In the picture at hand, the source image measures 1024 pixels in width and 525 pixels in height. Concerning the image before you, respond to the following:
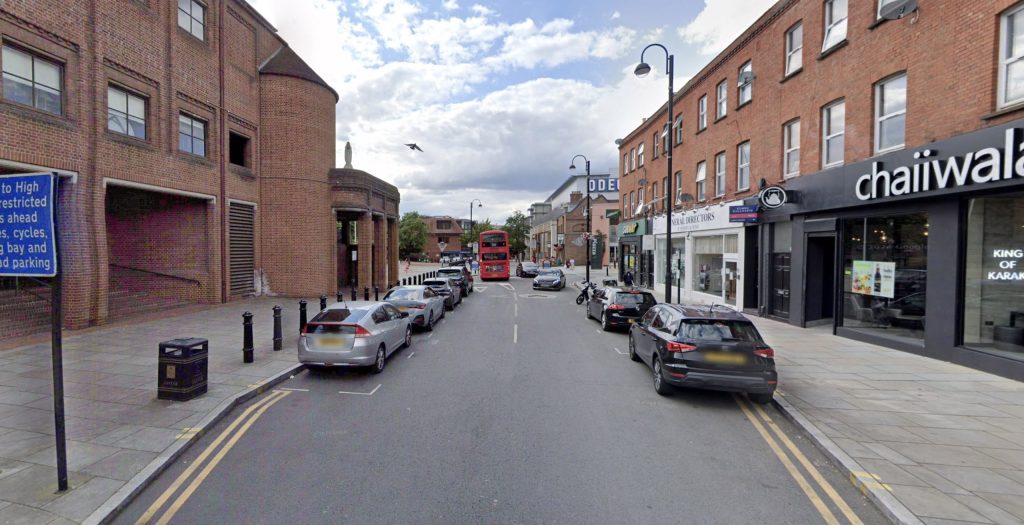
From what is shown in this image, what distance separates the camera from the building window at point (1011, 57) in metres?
8.09

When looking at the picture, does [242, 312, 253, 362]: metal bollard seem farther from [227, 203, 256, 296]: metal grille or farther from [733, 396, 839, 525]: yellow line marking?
[227, 203, 256, 296]: metal grille

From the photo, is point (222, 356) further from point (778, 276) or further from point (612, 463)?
point (778, 276)

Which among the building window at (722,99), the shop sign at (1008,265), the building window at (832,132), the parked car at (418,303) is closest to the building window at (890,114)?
the building window at (832,132)

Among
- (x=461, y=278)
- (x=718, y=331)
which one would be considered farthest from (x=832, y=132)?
(x=461, y=278)

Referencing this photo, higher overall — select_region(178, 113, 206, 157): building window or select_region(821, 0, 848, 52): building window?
select_region(821, 0, 848, 52): building window

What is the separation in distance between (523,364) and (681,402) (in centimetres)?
334

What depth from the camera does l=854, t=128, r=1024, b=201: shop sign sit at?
7754 millimetres

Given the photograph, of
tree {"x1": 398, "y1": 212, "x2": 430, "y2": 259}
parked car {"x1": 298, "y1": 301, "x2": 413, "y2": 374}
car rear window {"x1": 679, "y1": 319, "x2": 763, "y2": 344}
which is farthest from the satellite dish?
tree {"x1": 398, "y1": 212, "x2": 430, "y2": 259}

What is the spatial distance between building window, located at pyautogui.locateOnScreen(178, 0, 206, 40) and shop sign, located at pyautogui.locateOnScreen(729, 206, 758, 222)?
20.1m

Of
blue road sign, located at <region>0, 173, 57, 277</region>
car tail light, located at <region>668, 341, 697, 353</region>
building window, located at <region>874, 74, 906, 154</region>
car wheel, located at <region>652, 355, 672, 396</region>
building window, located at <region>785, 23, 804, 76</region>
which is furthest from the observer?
building window, located at <region>785, 23, 804, 76</region>

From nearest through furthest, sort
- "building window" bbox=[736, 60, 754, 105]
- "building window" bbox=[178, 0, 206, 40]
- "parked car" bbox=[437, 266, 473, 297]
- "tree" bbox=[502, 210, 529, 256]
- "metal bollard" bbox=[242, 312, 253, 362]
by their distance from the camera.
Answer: "metal bollard" bbox=[242, 312, 253, 362], "building window" bbox=[178, 0, 206, 40], "building window" bbox=[736, 60, 754, 105], "parked car" bbox=[437, 266, 473, 297], "tree" bbox=[502, 210, 529, 256]

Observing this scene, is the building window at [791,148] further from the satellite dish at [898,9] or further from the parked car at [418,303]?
the parked car at [418,303]

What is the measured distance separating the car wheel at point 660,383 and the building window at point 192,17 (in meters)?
18.7

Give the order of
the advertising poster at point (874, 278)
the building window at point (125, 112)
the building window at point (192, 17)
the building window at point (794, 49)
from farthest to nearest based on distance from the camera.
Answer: the building window at point (192, 17) → the building window at point (794, 49) → the building window at point (125, 112) → the advertising poster at point (874, 278)
